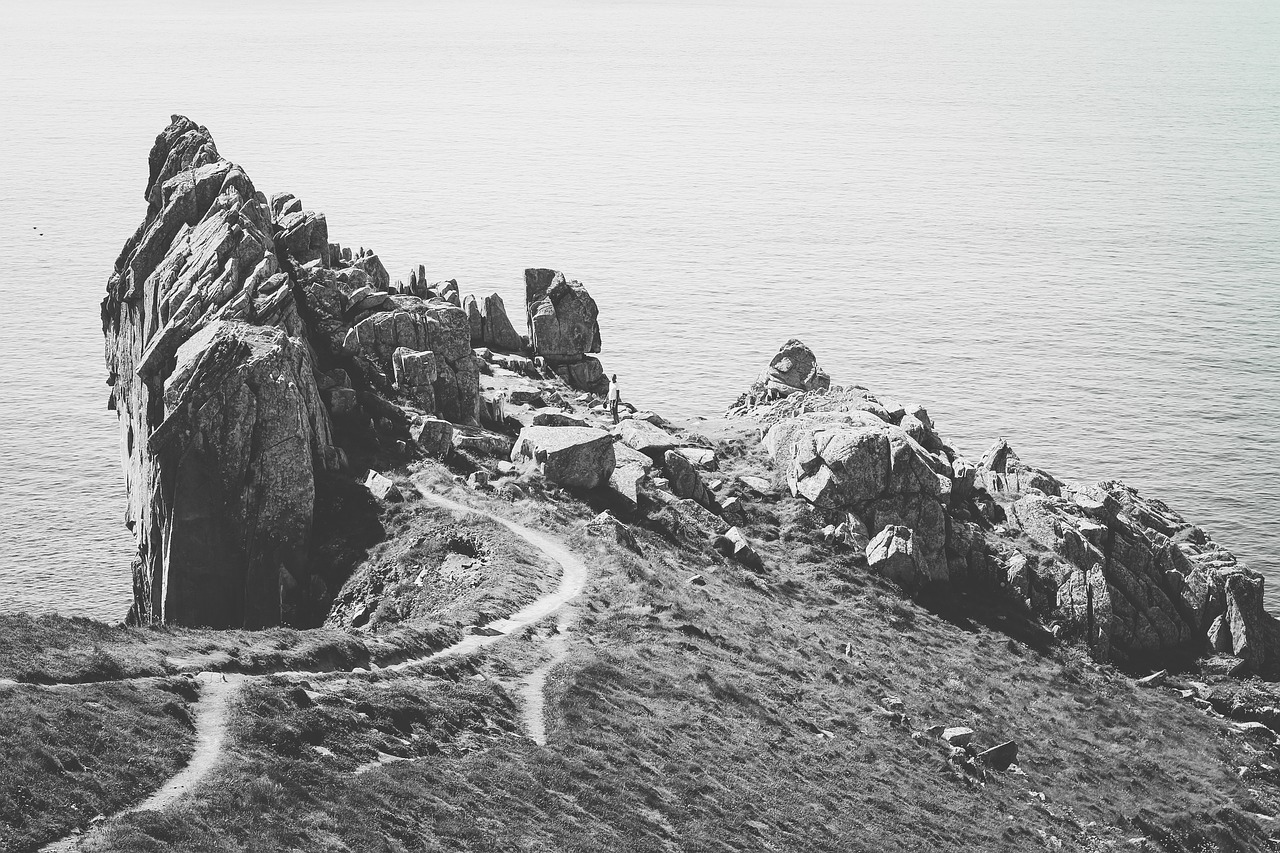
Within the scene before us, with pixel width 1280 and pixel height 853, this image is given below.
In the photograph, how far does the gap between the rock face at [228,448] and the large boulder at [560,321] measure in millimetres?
29766

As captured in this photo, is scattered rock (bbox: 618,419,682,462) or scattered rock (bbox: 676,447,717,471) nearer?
scattered rock (bbox: 618,419,682,462)

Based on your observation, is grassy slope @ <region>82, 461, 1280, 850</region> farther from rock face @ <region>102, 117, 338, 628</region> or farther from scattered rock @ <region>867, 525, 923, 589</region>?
rock face @ <region>102, 117, 338, 628</region>

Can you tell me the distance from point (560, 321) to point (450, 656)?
2423 inches

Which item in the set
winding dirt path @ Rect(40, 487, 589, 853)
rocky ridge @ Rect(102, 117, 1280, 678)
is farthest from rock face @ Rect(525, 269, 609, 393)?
winding dirt path @ Rect(40, 487, 589, 853)

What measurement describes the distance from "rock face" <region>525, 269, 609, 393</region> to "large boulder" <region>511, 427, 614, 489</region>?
30.0 metres

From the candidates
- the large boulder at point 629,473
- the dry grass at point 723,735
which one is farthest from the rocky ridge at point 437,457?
the dry grass at point 723,735

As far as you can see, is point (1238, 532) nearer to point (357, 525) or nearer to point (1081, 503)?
point (1081, 503)

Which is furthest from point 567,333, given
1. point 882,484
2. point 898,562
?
point 898,562

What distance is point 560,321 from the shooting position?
107875 mm

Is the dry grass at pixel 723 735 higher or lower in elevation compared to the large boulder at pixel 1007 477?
lower

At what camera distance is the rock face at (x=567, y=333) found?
353ft

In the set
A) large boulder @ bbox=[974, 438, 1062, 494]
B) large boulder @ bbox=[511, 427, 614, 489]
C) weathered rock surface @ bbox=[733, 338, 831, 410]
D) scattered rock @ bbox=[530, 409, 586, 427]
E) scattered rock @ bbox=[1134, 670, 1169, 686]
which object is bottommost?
scattered rock @ bbox=[1134, 670, 1169, 686]

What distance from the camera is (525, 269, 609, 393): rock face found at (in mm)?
107562

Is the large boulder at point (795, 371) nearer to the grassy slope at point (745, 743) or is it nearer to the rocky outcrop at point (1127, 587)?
the rocky outcrop at point (1127, 587)
